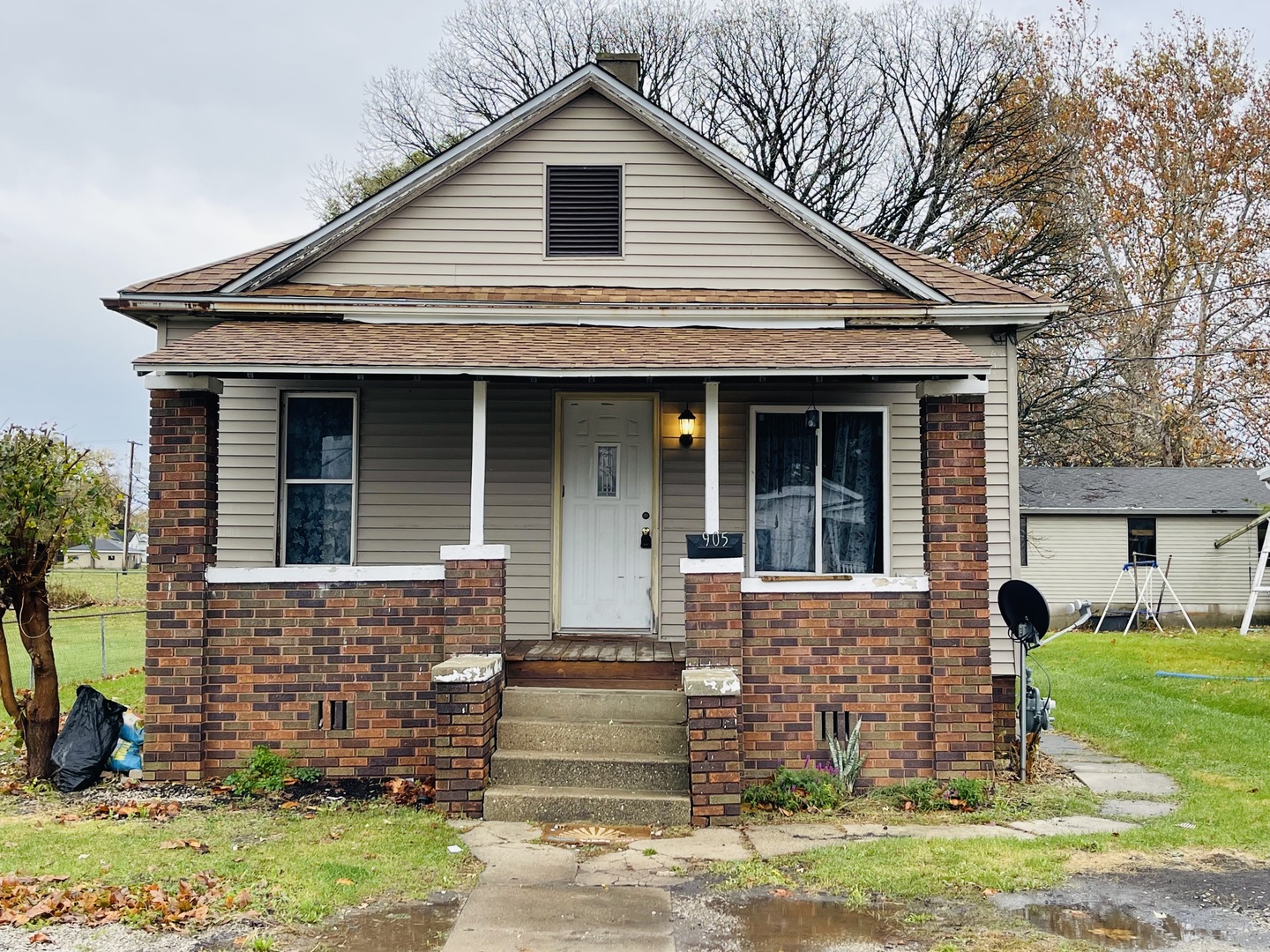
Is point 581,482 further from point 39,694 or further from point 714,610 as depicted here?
point 39,694

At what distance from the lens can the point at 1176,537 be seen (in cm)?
2400

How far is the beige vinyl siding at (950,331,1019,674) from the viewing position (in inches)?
340

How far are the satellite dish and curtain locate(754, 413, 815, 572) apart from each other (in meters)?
1.67

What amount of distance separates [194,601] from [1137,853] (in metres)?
6.42

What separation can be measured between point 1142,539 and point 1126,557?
635 millimetres

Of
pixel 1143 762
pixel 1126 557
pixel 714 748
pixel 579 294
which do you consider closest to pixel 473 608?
pixel 714 748

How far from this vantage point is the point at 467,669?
6.57 meters

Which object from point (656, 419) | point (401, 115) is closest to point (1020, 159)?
point (401, 115)

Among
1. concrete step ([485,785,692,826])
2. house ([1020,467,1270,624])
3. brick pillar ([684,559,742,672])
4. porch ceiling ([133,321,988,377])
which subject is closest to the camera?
concrete step ([485,785,692,826])

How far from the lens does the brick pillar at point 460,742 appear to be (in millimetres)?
6512

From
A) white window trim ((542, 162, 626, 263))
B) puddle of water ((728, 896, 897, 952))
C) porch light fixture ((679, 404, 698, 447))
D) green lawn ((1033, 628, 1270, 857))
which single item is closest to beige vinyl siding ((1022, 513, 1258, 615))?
green lawn ((1033, 628, 1270, 857))

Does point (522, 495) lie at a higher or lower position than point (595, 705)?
higher

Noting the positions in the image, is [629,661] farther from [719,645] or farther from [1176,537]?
[1176,537]

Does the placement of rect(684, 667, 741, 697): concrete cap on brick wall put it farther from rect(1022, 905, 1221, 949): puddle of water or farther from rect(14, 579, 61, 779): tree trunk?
rect(14, 579, 61, 779): tree trunk
